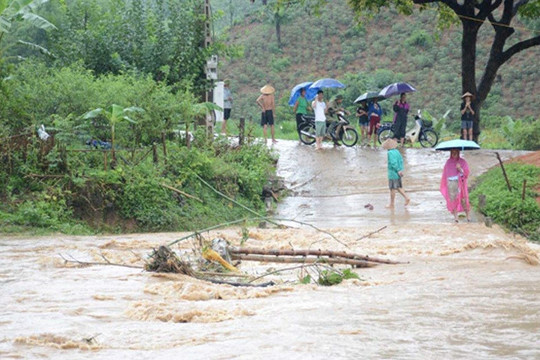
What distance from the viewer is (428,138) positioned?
24734 mm

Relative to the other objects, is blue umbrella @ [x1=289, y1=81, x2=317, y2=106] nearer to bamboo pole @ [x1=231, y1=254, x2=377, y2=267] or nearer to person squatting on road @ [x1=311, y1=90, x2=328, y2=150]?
person squatting on road @ [x1=311, y1=90, x2=328, y2=150]

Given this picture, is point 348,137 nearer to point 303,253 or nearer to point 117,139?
point 117,139

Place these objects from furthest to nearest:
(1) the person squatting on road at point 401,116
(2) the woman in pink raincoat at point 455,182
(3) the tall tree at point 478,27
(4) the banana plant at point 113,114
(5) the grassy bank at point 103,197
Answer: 1. (1) the person squatting on road at point 401,116
2. (3) the tall tree at point 478,27
3. (4) the banana plant at point 113,114
4. (2) the woman in pink raincoat at point 455,182
5. (5) the grassy bank at point 103,197

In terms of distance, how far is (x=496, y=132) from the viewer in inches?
1307

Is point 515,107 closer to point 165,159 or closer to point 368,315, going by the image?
point 165,159

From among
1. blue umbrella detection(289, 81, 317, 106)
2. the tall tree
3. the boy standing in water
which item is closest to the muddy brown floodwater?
the boy standing in water

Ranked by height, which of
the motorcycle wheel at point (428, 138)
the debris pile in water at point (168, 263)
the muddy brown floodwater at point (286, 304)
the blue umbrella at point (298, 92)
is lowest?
the muddy brown floodwater at point (286, 304)

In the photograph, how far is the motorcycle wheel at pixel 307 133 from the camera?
80.6ft

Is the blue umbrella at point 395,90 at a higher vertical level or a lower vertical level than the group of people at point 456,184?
higher

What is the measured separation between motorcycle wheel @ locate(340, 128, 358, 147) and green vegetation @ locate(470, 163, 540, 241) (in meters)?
6.19

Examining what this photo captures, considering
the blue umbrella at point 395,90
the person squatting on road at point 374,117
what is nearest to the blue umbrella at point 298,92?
the person squatting on road at point 374,117

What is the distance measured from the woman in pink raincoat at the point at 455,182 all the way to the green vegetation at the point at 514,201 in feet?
2.21

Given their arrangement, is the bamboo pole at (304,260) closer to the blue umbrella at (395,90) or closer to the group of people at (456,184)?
the group of people at (456,184)

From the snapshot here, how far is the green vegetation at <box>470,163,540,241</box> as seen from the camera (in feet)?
50.8
